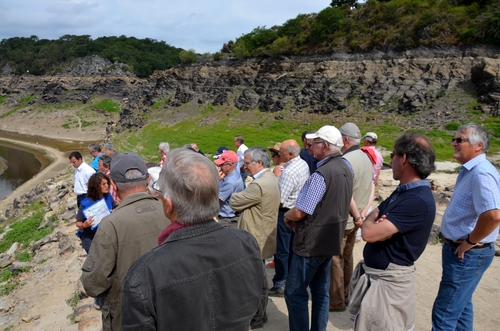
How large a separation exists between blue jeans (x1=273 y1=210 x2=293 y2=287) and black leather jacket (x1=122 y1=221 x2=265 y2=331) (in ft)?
9.27

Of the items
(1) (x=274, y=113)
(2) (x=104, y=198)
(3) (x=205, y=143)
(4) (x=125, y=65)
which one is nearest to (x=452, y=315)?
(2) (x=104, y=198)

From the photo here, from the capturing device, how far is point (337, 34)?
30.6 meters

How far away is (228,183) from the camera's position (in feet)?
15.3

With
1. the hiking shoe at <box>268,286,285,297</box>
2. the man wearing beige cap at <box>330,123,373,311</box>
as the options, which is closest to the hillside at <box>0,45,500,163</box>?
the man wearing beige cap at <box>330,123,373,311</box>

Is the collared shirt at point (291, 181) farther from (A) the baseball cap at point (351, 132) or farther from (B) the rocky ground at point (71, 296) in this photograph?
(B) the rocky ground at point (71, 296)

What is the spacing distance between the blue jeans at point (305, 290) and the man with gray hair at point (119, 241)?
144 centimetres

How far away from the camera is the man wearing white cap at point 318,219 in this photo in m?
3.31

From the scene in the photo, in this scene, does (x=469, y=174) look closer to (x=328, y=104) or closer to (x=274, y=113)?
(x=328, y=104)

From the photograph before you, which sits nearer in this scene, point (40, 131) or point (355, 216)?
point (355, 216)

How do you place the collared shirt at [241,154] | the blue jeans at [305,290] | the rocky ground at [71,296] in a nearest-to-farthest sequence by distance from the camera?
1. the blue jeans at [305,290]
2. the rocky ground at [71,296]
3. the collared shirt at [241,154]

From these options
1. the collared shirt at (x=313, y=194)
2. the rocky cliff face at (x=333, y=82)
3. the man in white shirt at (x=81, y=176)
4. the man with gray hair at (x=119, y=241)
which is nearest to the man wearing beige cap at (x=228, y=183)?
the collared shirt at (x=313, y=194)

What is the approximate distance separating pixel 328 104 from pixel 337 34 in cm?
761

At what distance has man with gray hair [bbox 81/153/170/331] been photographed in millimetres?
2588

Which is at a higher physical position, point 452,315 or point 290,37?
point 290,37
